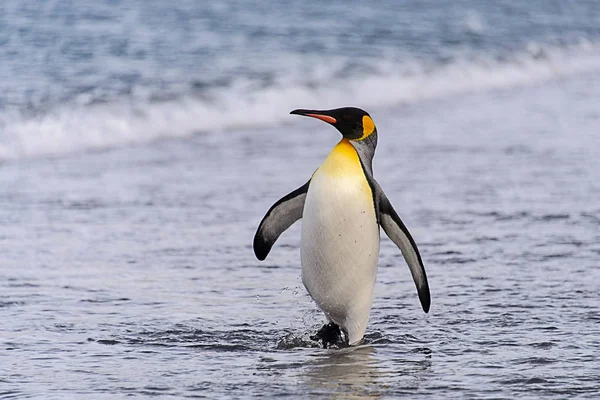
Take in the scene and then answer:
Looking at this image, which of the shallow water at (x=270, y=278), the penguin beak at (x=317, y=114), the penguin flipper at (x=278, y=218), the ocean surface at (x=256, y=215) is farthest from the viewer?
the penguin flipper at (x=278, y=218)

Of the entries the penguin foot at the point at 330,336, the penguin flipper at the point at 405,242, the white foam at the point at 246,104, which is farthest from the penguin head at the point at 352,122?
the white foam at the point at 246,104

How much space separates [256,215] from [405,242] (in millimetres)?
2204

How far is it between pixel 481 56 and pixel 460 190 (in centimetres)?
922

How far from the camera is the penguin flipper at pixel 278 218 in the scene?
180 inches

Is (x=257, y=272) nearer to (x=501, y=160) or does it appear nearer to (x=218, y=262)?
(x=218, y=262)

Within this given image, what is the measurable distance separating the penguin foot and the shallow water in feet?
0.24

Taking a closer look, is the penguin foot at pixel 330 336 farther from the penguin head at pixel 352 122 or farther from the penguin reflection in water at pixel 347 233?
the penguin head at pixel 352 122

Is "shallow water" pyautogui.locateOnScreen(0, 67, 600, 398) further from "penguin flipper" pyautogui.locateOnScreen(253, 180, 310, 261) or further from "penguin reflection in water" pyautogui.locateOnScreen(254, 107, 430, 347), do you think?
"penguin flipper" pyautogui.locateOnScreen(253, 180, 310, 261)

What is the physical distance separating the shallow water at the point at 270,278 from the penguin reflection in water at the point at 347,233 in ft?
0.47

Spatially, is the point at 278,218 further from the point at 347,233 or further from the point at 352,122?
the point at 352,122

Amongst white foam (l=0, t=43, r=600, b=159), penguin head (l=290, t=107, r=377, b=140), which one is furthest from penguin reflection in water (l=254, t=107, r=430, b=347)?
white foam (l=0, t=43, r=600, b=159)

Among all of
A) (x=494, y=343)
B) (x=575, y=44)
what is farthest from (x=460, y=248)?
(x=575, y=44)

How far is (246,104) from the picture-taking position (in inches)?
442

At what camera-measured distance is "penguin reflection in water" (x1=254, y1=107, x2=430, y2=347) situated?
438cm
